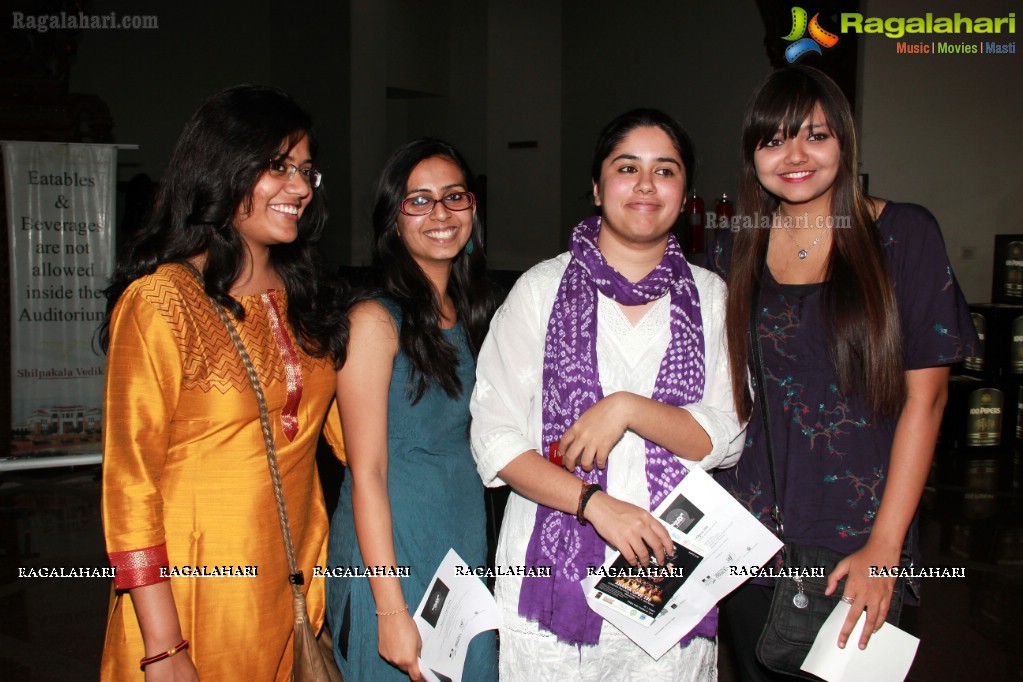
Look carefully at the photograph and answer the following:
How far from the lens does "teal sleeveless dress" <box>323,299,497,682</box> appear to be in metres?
1.58

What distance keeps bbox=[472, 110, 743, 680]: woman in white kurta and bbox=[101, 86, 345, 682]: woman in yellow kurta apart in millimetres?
389

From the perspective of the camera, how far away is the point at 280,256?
1.66 m

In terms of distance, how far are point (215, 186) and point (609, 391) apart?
843 mm

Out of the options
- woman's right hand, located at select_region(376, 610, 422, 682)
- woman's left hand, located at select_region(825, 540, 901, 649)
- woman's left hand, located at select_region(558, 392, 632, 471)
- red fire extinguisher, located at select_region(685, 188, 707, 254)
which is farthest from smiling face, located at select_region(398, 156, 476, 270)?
red fire extinguisher, located at select_region(685, 188, 707, 254)

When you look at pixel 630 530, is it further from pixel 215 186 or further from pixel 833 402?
pixel 215 186

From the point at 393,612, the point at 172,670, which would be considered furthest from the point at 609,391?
the point at 172,670

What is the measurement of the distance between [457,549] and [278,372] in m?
0.54

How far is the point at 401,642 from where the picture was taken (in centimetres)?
152

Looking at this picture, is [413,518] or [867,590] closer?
[867,590]

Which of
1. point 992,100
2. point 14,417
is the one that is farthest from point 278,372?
point 992,100

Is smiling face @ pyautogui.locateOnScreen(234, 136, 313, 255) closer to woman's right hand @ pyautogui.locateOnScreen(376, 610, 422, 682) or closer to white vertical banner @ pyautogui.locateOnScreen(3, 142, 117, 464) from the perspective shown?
woman's right hand @ pyautogui.locateOnScreen(376, 610, 422, 682)

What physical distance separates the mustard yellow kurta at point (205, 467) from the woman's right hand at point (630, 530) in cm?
60

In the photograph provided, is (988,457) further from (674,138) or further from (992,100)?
(674,138)

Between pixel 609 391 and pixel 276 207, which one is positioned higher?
pixel 276 207
